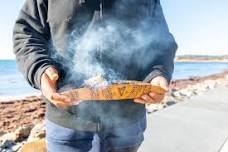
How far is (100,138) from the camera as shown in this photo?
1295 millimetres

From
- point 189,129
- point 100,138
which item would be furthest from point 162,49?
point 189,129

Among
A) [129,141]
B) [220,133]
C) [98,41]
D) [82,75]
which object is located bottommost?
[220,133]

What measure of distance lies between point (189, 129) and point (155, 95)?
2.97 metres

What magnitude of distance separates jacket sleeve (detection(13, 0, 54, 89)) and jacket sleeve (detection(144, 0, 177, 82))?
361 mm

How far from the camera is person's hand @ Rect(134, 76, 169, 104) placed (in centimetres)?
117

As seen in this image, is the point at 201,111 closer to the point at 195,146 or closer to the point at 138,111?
the point at 195,146

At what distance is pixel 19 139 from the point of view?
4.57 metres

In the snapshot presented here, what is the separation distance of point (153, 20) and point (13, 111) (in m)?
7.94

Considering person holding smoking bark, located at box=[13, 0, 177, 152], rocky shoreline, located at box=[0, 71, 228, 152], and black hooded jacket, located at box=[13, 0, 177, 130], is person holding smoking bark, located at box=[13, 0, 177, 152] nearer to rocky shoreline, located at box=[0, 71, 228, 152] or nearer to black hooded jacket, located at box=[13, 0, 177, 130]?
black hooded jacket, located at box=[13, 0, 177, 130]

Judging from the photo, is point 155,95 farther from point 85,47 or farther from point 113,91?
point 85,47

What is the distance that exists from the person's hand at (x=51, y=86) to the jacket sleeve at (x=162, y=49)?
32 cm

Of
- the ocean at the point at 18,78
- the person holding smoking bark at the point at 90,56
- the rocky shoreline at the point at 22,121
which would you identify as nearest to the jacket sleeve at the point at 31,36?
the person holding smoking bark at the point at 90,56

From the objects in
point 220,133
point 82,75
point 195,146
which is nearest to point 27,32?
point 82,75

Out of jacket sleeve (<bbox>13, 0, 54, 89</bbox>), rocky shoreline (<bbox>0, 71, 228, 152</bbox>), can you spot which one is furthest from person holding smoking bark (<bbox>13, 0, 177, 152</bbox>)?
rocky shoreline (<bbox>0, 71, 228, 152</bbox>)
